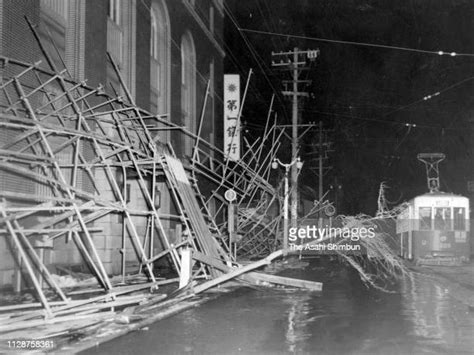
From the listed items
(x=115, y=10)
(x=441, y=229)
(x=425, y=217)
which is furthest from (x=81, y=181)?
(x=441, y=229)

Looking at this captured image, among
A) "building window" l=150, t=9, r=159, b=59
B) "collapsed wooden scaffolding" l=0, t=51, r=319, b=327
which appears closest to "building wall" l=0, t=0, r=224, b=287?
"collapsed wooden scaffolding" l=0, t=51, r=319, b=327

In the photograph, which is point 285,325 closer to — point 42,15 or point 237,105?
point 42,15

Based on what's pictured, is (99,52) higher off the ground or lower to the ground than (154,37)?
lower

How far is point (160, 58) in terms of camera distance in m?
25.2

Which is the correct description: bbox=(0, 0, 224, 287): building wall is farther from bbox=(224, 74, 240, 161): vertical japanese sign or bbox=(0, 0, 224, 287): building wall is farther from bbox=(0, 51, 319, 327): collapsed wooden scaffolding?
bbox=(224, 74, 240, 161): vertical japanese sign

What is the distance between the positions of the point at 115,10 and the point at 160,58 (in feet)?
14.6

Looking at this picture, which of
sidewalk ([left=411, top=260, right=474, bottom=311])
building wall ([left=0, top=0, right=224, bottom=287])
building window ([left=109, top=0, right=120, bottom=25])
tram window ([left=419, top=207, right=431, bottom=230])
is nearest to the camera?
building wall ([left=0, top=0, right=224, bottom=287])

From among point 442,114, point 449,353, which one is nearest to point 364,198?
point 442,114

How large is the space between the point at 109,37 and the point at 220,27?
16802 millimetres

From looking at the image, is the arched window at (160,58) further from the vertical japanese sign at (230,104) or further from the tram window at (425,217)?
the tram window at (425,217)

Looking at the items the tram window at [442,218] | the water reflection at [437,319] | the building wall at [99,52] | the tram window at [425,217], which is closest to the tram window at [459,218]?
the tram window at [442,218]

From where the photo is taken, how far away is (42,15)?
622 inches

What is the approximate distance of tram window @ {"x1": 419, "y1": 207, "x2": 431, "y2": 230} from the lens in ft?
80.6

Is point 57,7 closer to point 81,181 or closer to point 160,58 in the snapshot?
point 81,181
